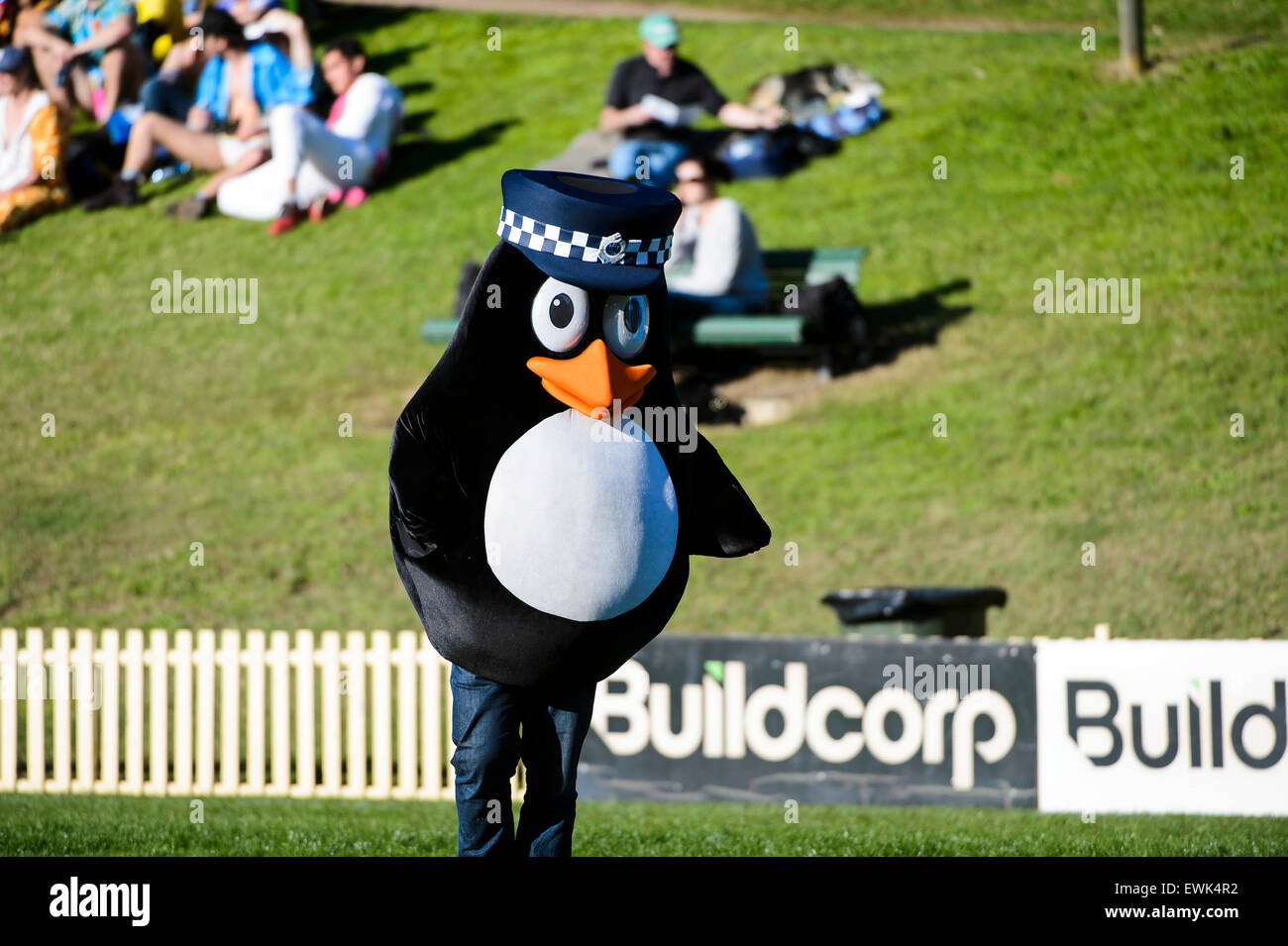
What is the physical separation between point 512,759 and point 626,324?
1.35 metres

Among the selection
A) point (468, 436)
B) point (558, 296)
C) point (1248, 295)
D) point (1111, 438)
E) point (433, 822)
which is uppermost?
point (558, 296)

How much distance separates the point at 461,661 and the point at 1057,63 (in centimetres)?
1318

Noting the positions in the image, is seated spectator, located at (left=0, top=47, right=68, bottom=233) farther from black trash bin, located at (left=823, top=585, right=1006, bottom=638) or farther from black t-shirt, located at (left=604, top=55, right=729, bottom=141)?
black trash bin, located at (left=823, top=585, right=1006, bottom=638)

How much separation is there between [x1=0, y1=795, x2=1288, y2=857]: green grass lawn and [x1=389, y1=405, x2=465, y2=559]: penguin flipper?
6.50 feet

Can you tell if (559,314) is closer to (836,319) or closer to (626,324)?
(626,324)

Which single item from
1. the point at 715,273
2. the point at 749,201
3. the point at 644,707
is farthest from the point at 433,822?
the point at 749,201

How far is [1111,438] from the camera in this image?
431 inches

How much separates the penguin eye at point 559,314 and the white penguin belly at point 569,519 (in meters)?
0.22

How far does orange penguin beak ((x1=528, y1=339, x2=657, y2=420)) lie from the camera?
417 cm

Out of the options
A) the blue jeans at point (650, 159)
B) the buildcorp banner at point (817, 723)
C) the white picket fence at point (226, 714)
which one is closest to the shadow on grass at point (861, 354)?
the blue jeans at point (650, 159)

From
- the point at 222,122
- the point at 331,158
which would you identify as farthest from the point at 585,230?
the point at 222,122

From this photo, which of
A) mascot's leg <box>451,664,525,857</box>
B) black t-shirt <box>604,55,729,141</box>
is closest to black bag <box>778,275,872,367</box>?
black t-shirt <box>604,55,729,141</box>

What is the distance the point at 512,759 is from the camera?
437cm
